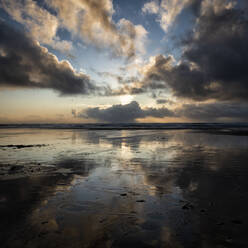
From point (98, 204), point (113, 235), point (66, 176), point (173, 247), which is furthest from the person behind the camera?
point (66, 176)

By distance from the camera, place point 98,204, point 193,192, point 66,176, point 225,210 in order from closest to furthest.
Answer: point 225,210
point 98,204
point 193,192
point 66,176

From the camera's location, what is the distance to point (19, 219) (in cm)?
466

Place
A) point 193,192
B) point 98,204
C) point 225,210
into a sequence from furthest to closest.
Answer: point 193,192 → point 98,204 → point 225,210

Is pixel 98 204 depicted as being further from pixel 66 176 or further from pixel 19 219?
pixel 66 176

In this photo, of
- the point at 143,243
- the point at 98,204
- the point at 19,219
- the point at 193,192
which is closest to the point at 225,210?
the point at 193,192

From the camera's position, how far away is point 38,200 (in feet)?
19.4

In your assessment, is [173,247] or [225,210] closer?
[173,247]

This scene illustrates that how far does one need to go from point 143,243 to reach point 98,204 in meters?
2.22

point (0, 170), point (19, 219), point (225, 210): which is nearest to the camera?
point (19, 219)

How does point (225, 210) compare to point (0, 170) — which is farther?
point (0, 170)

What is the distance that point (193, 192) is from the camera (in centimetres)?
656

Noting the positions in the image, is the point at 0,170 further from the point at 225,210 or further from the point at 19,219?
the point at 225,210

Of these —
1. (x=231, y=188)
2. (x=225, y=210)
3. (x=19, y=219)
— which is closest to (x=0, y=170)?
(x=19, y=219)

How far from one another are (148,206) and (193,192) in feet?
7.02
